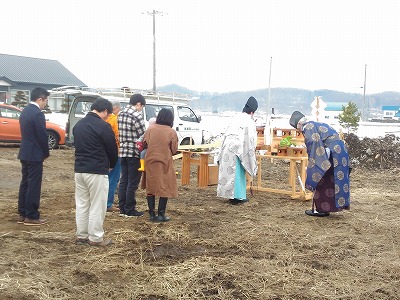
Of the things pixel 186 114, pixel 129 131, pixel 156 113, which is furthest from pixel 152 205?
pixel 186 114

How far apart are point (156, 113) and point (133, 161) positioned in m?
7.33

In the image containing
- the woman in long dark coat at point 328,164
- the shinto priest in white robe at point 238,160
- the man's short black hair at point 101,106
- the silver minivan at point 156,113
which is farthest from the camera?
the silver minivan at point 156,113

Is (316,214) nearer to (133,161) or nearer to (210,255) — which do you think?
(210,255)

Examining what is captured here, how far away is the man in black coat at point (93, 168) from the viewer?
5176mm

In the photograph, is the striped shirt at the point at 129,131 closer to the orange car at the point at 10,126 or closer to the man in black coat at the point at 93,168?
the man in black coat at the point at 93,168

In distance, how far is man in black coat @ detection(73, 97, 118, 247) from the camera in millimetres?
5176

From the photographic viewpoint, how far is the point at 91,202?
5254 mm

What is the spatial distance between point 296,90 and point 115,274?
5688 centimetres

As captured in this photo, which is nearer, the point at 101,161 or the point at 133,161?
the point at 101,161

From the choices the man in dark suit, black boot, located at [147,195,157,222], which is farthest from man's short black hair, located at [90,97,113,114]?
black boot, located at [147,195,157,222]

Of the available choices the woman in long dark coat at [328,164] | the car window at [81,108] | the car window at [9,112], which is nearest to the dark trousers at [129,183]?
the woman in long dark coat at [328,164]

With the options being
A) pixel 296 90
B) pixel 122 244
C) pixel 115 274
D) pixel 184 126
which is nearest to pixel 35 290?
pixel 115 274

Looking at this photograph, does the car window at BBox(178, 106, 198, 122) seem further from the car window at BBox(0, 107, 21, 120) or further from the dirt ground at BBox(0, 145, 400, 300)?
the dirt ground at BBox(0, 145, 400, 300)

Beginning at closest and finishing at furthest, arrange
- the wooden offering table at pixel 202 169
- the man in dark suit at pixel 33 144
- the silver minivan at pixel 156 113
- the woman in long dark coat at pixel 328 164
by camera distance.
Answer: the man in dark suit at pixel 33 144 < the woman in long dark coat at pixel 328 164 < the wooden offering table at pixel 202 169 < the silver minivan at pixel 156 113
